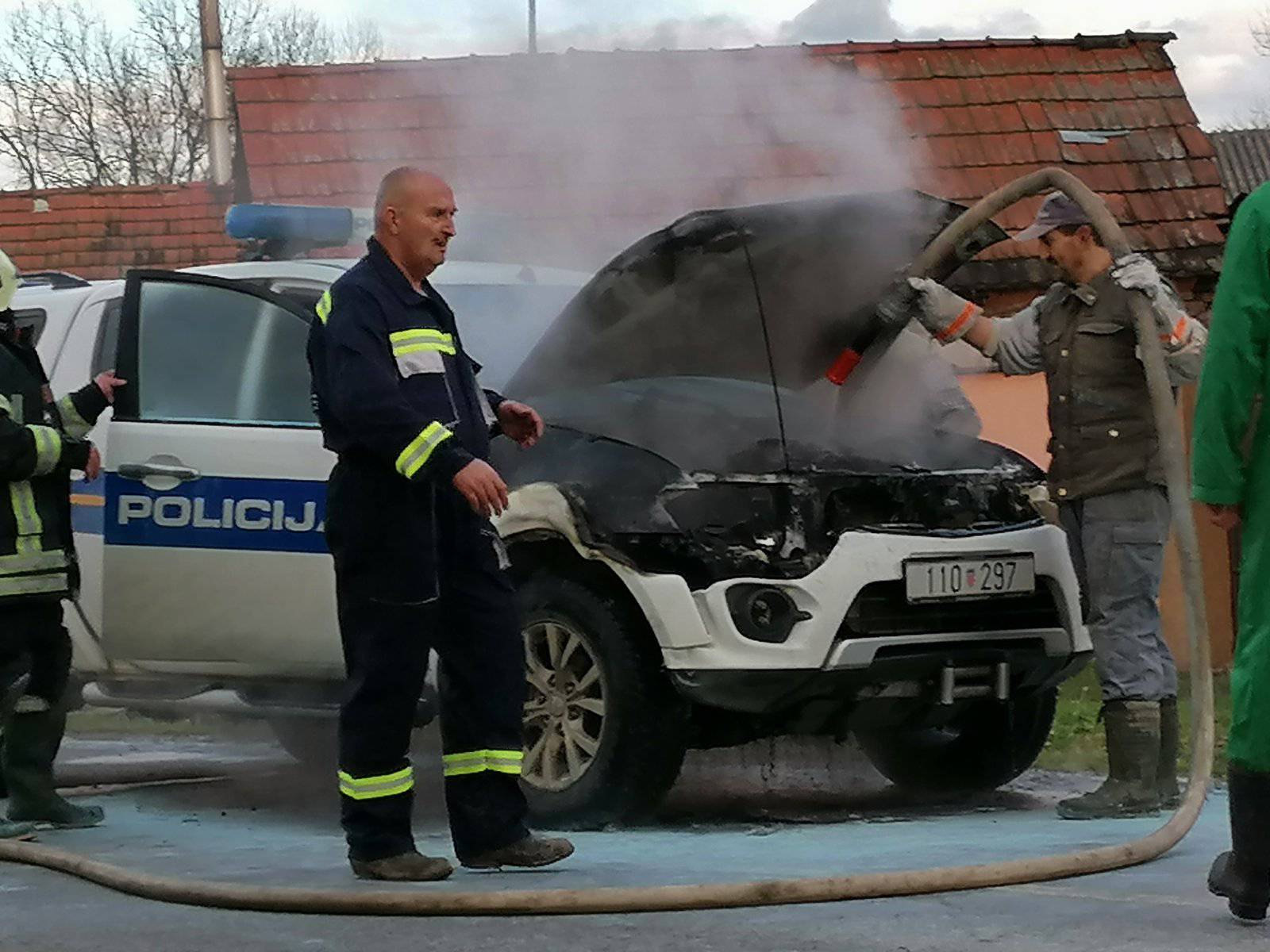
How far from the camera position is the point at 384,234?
621 centimetres

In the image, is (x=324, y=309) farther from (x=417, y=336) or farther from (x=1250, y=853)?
(x=1250, y=853)

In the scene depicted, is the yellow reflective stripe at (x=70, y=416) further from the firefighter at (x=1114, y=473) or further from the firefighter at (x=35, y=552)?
the firefighter at (x=1114, y=473)

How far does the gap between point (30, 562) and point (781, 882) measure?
293 cm

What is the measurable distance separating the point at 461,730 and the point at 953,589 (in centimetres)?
163

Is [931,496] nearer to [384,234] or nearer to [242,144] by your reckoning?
[384,234]

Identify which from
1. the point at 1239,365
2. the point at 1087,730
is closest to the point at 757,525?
the point at 1239,365

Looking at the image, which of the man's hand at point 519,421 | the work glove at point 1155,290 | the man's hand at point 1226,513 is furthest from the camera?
the work glove at point 1155,290

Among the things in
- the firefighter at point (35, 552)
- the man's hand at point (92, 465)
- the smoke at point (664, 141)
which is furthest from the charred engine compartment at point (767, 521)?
the firefighter at point (35, 552)

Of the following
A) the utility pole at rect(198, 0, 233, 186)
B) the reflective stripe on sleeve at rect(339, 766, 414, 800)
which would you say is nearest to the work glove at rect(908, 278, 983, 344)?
the reflective stripe on sleeve at rect(339, 766, 414, 800)

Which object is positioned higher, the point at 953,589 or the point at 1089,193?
the point at 1089,193

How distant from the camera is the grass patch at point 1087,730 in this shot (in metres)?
8.80

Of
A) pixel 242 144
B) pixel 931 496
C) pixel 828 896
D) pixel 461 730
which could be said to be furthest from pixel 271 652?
pixel 242 144

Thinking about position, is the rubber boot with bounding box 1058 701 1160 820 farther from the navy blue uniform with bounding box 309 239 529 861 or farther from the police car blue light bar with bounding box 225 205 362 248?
the police car blue light bar with bounding box 225 205 362 248

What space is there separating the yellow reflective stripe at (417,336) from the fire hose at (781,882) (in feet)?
4.42
